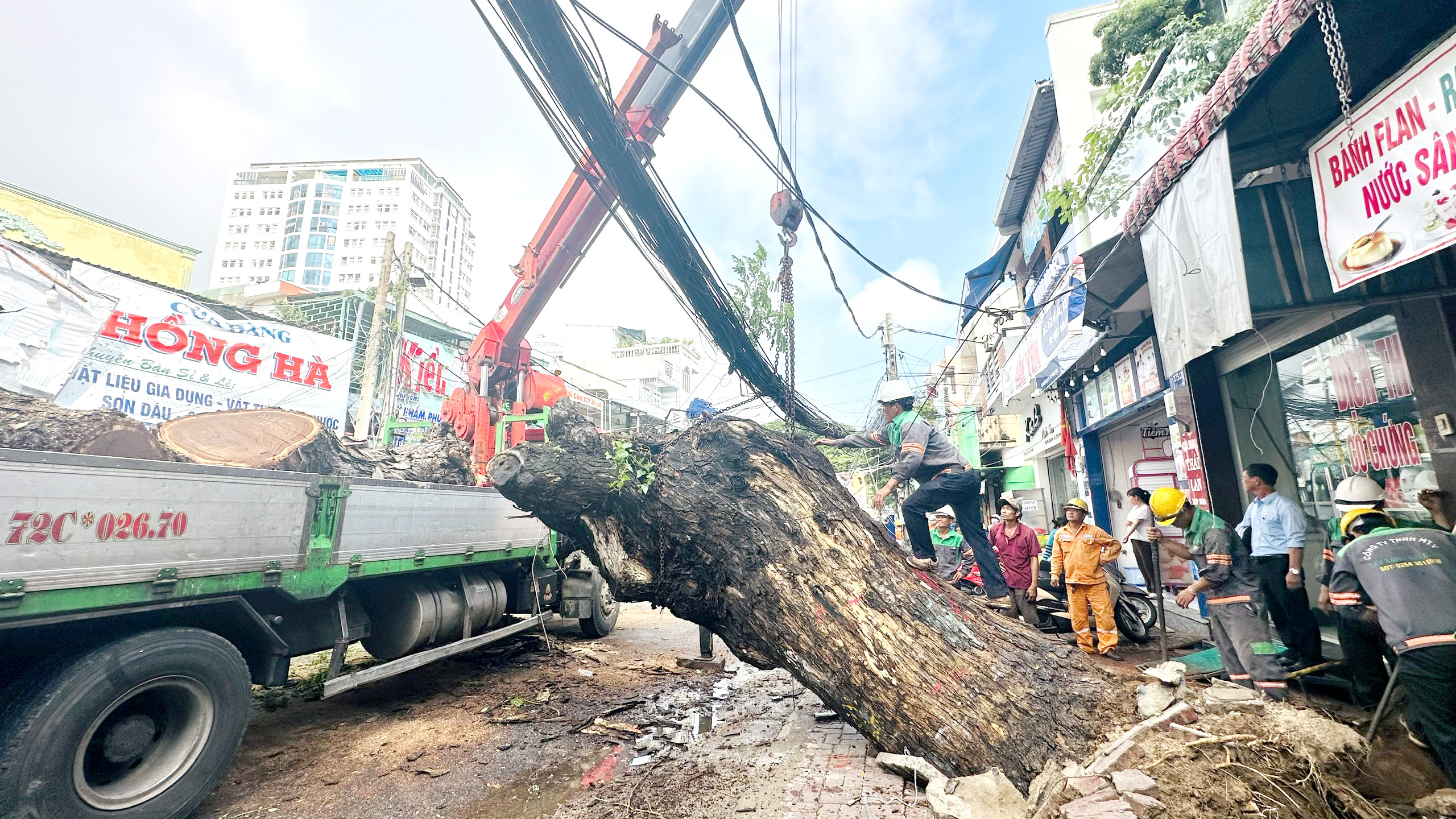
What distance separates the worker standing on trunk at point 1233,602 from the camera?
366 cm

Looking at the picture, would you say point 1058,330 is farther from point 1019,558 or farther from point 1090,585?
point 1090,585

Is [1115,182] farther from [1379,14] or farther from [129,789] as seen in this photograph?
[129,789]

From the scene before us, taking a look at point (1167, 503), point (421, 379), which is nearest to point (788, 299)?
point (1167, 503)

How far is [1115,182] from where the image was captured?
16.1 ft

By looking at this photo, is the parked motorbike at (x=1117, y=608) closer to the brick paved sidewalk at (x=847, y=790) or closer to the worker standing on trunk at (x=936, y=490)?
the worker standing on trunk at (x=936, y=490)

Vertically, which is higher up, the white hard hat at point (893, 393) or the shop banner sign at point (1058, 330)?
the shop banner sign at point (1058, 330)

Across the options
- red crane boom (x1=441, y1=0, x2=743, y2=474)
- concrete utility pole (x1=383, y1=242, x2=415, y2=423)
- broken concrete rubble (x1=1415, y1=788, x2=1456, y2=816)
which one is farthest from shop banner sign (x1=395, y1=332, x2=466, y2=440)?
broken concrete rubble (x1=1415, y1=788, x2=1456, y2=816)

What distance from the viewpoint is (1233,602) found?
12.8 ft

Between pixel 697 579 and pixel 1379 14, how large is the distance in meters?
4.62

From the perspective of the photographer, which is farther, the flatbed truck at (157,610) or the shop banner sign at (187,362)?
the shop banner sign at (187,362)

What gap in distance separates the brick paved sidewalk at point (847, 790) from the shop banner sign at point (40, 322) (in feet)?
35.1

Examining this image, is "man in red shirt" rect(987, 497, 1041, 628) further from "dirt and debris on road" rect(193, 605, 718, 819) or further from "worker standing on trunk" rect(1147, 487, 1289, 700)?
"dirt and debris on road" rect(193, 605, 718, 819)

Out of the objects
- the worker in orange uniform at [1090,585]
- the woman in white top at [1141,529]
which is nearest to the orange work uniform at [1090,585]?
the worker in orange uniform at [1090,585]

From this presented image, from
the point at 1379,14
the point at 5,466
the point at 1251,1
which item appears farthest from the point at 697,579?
the point at 1251,1
